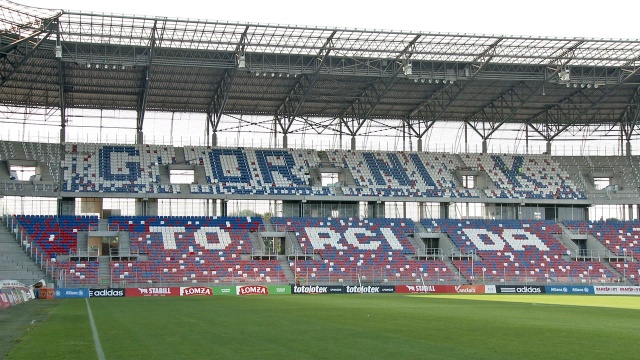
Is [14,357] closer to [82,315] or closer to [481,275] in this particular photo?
[82,315]

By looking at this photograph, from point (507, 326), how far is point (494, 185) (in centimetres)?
5844

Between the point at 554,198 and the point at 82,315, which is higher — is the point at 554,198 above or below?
above

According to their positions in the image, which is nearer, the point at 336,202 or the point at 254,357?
the point at 254,357

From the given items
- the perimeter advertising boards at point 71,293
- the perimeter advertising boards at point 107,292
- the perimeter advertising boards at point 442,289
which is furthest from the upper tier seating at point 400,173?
the perimeter advertising boards at point 71,293

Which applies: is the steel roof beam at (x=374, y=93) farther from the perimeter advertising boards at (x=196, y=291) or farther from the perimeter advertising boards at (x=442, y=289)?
the perimeter advertising boards at (x=196, y=291)

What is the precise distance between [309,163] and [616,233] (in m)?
30.7

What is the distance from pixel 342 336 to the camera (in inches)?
835

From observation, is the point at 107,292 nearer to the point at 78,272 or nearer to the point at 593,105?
the point at 78,272

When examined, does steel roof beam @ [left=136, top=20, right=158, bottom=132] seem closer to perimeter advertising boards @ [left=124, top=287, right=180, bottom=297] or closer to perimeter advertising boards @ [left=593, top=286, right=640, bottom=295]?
perimeter advertising boards @ [left=124, top=287, right=180, bottom=297]

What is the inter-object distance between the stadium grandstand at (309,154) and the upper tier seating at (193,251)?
20 centimetres

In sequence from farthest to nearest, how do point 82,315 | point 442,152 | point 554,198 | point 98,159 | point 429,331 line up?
point 442,152, point 554,198, point 98,159, point 82,315, point 429,331

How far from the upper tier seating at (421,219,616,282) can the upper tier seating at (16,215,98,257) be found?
3162 cm

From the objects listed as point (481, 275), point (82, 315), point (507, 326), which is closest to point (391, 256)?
point (481, 275)

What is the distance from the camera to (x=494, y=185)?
81.6 meters
